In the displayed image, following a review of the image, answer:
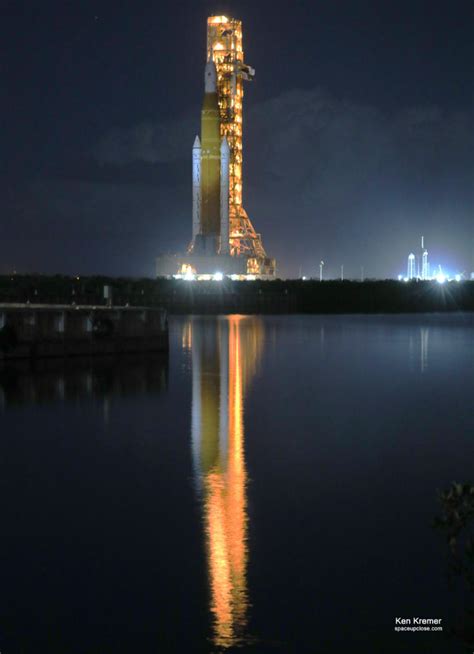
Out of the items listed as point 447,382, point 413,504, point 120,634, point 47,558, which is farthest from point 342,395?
point 120,634

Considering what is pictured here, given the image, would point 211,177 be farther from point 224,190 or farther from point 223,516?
point 223,516

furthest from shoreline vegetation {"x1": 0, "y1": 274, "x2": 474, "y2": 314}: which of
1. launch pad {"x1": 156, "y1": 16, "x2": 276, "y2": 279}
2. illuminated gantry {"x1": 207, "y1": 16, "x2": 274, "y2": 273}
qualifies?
illuminated gantry {"x1": 207, "y1": 16, "x2": 274, "y2": 273}

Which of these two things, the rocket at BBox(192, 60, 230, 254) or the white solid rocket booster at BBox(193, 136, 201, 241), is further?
the white solid rocket booster at BBox(193, 136, 201, 241)

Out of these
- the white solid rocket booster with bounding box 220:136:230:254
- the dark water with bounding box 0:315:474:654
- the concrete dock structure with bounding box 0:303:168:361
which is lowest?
the dark water with bounding box 0:315:474:654

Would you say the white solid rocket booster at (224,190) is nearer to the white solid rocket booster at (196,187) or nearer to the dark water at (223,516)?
the white solid rocket booster at (196,187)

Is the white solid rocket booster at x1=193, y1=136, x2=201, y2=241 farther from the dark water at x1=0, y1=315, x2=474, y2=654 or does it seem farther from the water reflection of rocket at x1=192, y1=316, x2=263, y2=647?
the dark water at x1=0, y1=315, x2=474, y2=654

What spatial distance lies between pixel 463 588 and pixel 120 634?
4.32 meters

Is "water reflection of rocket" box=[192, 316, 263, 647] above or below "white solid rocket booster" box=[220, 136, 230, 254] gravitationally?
below

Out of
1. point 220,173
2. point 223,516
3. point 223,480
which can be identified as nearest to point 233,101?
point 220,173

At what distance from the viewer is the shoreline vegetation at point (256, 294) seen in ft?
361

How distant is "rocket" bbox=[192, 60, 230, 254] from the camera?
11306 cm

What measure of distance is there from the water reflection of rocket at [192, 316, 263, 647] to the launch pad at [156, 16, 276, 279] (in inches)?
2601

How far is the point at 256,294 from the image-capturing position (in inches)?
4769

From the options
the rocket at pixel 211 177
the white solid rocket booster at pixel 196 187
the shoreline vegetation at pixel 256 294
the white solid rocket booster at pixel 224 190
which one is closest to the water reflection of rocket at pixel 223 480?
the shoreline vegetation at pixel 256 294
